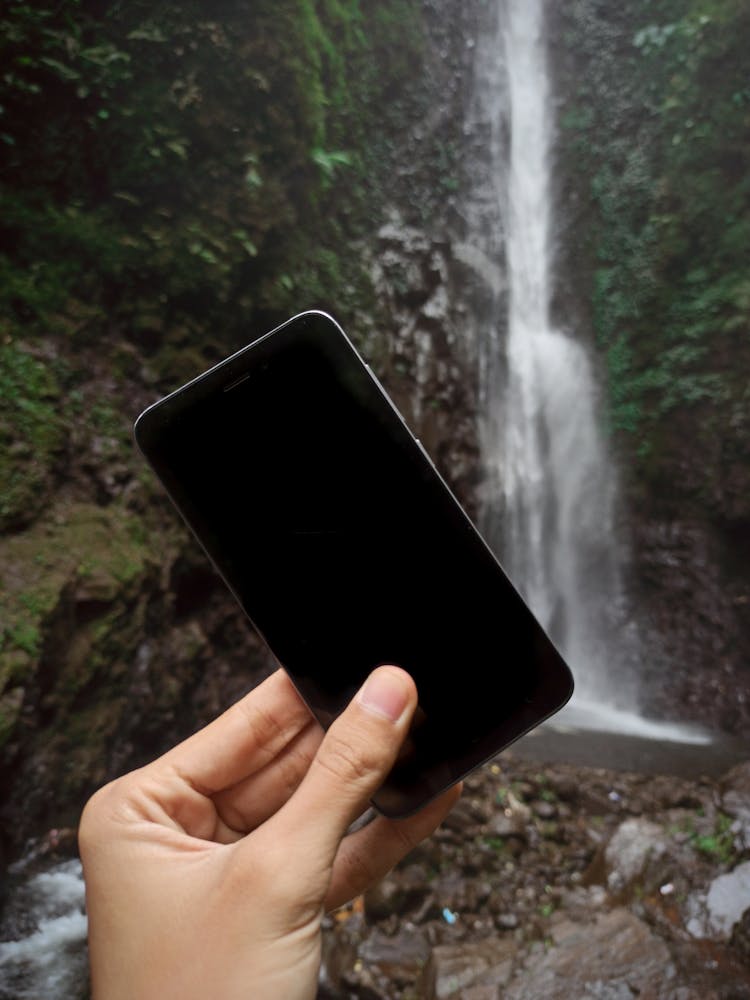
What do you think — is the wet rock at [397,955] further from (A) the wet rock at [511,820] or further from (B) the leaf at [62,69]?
(B) the leaf at [62,69]

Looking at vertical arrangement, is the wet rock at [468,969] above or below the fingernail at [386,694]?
below

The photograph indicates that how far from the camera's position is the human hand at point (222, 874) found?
99cm

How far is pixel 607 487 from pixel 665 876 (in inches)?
222

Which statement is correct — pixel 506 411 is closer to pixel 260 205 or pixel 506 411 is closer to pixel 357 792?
pixel 260 205

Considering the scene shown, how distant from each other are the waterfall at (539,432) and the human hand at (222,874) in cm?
610

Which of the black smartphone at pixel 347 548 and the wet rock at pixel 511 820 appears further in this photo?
the wet rock at pixel 511 820

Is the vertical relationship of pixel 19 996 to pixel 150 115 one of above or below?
below

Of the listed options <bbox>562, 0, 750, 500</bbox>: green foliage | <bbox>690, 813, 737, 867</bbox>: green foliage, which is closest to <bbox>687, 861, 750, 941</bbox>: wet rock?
<bbox>690, 813, 737, 867</bbox>: green foliage

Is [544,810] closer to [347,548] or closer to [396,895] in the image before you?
[396,895]

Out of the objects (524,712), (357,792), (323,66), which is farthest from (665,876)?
(323,66)

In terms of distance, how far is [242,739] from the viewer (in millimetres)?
1420

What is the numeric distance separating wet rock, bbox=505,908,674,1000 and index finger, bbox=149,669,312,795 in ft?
6.15

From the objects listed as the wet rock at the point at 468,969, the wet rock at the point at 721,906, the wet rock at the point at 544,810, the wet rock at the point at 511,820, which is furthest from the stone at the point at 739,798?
the wet rock at the point at 468,969

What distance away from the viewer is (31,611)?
275 centimetres
